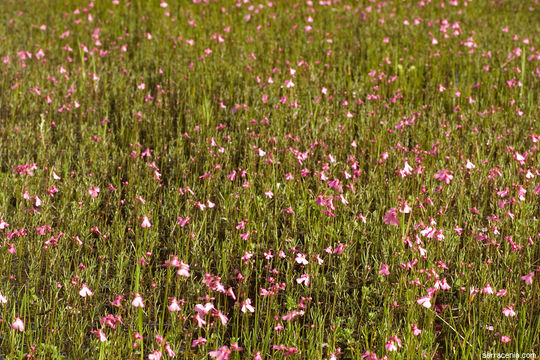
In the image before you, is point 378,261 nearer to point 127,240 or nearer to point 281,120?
point 127,240

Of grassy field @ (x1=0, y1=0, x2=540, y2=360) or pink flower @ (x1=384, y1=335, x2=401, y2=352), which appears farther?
grassy field @ (x1=0, y1=0, x2=540, y2=360)

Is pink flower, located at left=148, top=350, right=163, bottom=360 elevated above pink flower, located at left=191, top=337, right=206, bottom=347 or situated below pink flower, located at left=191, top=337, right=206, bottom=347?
above

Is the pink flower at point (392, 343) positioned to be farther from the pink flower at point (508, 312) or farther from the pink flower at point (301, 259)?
the pink flower at point (301, 259)

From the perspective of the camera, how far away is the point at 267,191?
14.8ft

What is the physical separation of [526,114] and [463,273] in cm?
298

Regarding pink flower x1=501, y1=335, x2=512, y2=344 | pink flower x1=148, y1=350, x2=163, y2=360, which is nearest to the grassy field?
pink flower x1=148, y1=350, x2=163, y2=360

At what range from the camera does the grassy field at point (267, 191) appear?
335 cm

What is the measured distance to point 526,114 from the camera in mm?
6086

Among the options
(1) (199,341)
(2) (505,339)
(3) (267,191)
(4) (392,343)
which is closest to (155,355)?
(1) (199,341)

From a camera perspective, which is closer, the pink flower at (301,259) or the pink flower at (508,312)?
the pink flower at (508,312)

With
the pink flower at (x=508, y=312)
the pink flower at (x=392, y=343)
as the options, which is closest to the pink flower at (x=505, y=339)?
the pink flower at (x=508, y=312)

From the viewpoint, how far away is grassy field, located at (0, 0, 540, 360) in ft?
11.0

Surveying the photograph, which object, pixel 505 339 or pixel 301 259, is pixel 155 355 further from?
pixel 505 339

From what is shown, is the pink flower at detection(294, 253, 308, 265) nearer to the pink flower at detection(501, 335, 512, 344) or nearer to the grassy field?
the grassy field
